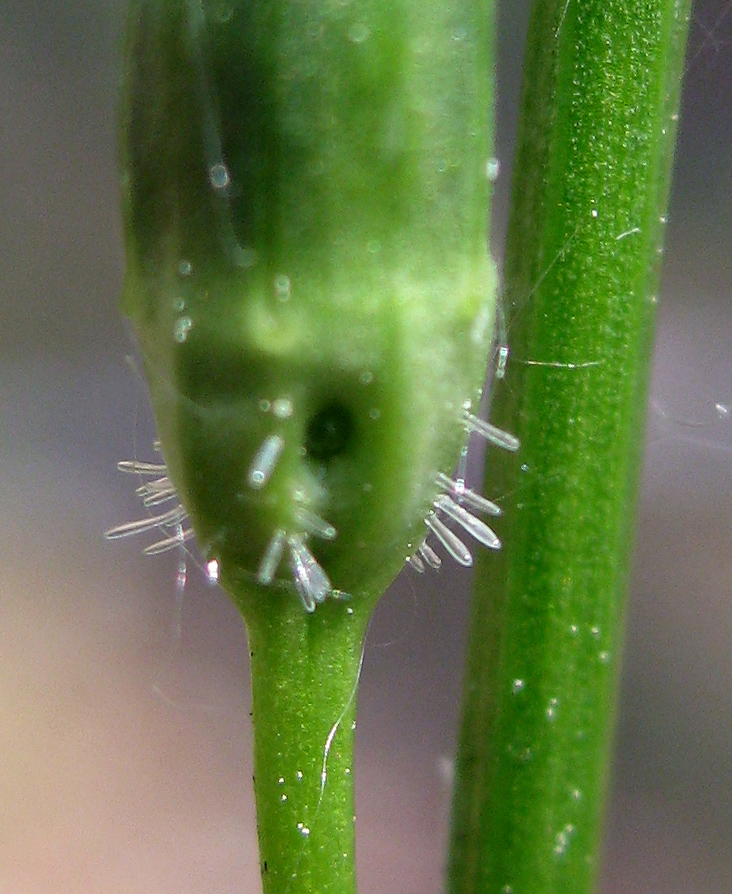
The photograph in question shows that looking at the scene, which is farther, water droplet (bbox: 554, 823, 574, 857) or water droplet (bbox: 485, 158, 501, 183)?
water droplet (bbox: 554, 823, 574, 857)

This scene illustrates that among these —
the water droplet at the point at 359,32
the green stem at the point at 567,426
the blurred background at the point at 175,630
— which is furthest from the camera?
the blurred background at the point at 175,630

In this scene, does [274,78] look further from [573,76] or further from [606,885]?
[606,885]

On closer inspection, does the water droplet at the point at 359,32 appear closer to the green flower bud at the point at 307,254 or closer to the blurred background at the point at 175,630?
the green flower bud at the point at 307,254

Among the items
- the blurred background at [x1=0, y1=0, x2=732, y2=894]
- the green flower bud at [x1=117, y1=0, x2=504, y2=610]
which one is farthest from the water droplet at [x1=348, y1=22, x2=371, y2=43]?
the blurred background at [x1=0, y1=0, x2=732, y2=894]

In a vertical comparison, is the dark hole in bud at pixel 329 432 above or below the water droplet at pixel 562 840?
above

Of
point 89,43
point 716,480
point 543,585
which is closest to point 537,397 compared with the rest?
point 543,585

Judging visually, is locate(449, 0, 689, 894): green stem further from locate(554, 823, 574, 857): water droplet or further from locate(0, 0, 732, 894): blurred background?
locate(0, 0, 732, 894): blurred background

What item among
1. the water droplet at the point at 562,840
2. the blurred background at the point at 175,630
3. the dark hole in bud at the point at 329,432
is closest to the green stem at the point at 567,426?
the water droplet at the point at 562,840
